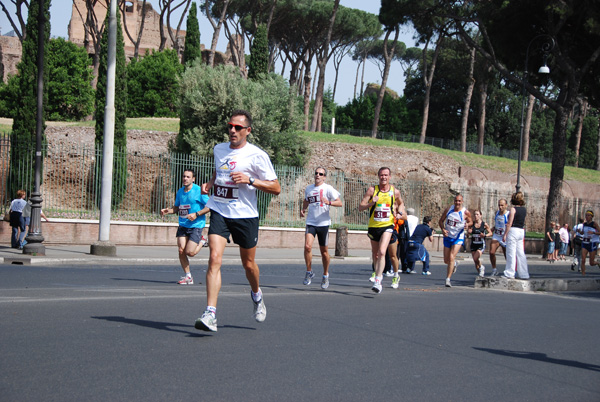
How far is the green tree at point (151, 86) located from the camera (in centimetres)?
5016

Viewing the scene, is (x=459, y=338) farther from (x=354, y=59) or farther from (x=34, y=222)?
(x=354, y=59)

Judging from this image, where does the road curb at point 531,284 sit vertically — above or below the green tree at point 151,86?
below

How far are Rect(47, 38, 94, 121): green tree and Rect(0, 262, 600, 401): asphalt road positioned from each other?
39.6m

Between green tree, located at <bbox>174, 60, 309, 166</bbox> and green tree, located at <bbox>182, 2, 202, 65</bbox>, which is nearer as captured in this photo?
green tree, located at <bbox>174, 60, 309, 166</bbox>

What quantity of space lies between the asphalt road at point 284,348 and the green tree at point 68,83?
Result: 39.6 m

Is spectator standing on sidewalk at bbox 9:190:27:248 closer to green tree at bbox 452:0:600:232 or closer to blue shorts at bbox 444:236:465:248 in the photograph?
blue shorts at bbox 444:236:465:248

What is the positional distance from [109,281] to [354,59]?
72.8 m

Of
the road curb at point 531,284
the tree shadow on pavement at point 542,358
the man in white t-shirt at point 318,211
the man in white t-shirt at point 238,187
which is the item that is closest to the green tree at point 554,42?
the road curb at point 531,284

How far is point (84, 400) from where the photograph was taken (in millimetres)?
3812

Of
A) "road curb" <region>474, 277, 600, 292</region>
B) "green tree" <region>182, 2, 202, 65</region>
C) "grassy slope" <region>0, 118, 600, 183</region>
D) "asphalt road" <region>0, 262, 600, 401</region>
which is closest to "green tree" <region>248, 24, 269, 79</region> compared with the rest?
"grassy slope" <region>0, 118, 600, 183</region>

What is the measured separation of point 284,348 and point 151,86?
47.3 meters

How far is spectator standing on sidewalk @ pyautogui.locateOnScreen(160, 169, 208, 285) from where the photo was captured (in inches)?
410

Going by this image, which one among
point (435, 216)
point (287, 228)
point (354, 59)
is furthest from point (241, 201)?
point (354, 59)

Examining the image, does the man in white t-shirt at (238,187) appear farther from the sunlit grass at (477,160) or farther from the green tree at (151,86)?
the green tree at (151,86)
